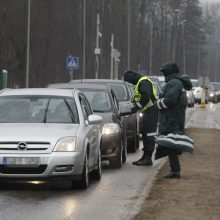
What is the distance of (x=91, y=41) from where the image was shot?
82938 mm

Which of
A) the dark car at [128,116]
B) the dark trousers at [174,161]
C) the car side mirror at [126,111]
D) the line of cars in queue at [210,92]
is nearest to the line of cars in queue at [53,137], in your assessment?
the dark trousers at [174,161]

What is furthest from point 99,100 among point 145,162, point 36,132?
point 36,132

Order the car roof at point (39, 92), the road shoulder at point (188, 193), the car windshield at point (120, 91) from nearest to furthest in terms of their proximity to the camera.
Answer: the road shoulder at point (188, 193) < the car roof at point (39, 92) < the car windshield at point (120, 91)

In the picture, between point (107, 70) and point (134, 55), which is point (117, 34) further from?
point (107, 70)

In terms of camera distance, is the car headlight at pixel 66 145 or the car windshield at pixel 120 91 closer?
the car headlight at pixel 66 145

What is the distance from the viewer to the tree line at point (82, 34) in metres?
58.1

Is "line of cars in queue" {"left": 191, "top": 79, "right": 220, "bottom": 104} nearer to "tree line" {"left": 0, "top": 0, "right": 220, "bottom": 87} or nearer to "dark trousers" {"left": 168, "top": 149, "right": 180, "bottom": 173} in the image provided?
"tree line" {"left": 0, "top": 0, "right": 220, "bottom": 87}

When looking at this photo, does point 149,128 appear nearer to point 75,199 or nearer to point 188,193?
point 188,193

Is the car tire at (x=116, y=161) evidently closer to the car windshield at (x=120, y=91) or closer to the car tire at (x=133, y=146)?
the car tire at (x=133, y=146)

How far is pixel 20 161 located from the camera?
36.9 feet

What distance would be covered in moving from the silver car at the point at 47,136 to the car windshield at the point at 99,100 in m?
2.34

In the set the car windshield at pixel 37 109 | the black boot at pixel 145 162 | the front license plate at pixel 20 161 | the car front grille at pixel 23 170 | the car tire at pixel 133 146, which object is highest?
the car windshield at pixel 37 109

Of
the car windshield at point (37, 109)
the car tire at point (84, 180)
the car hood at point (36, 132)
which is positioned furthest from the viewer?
the car windshield at point (37, 109)

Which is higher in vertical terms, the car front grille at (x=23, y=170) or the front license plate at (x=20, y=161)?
the front license plate at (x=20, y=161)
